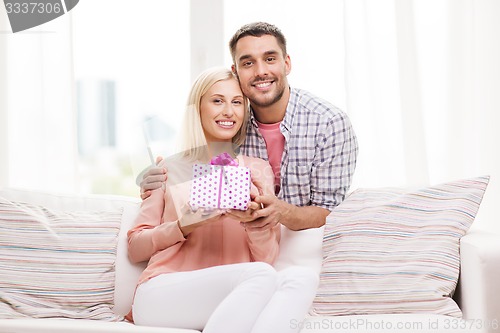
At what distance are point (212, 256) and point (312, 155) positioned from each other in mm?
487

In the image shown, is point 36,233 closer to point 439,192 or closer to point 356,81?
point 439,192

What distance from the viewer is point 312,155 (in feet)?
7.43

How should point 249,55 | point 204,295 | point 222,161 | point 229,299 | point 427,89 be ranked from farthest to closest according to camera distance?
1. point 427,89
2. point 249,55
3. point 222,161
4. point 204,295
5. point 229,299

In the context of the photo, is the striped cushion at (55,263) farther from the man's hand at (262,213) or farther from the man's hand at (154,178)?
the man's hand at (262,213)

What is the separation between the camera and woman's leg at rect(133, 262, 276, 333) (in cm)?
170

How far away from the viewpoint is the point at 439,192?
204 centimetres

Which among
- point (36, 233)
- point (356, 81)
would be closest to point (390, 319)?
point (36, 233)

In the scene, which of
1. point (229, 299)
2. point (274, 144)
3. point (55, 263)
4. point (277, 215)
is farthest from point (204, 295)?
point (274, 144)

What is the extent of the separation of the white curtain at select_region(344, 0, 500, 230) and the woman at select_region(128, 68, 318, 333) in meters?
→ 0.84

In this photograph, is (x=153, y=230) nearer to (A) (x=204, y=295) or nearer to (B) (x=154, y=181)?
(B) (x=154, y=181)

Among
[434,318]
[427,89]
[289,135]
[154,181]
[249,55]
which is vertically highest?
[249,55]

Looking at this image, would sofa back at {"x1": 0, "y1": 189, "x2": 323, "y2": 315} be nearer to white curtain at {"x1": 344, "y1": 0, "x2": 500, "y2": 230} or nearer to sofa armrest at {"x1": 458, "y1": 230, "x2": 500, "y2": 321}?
sofa armrest at {"x1": 458, "y1": 230, "x2": 500, "y2": 321}

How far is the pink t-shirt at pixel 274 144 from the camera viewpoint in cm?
229

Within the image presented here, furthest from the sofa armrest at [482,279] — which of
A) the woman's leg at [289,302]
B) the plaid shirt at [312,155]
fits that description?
the plaid shirt at [312,155]
